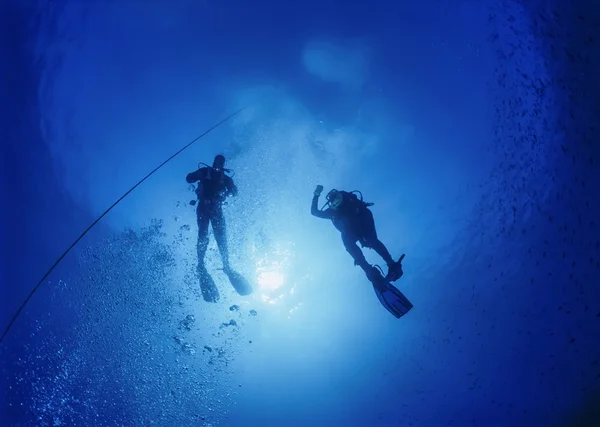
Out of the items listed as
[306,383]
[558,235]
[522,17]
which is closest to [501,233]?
[558,235]

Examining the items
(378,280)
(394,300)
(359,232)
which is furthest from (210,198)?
(394,300)

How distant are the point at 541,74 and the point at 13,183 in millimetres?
29432

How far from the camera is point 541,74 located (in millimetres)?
16391

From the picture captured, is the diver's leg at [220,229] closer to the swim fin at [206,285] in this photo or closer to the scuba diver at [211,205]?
the scuba diver at [211,205]

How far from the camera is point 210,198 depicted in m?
7.86

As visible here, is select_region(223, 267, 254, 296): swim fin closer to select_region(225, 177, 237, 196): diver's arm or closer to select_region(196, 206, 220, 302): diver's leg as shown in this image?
select_region(196, 206, 220, 302): diver's leg

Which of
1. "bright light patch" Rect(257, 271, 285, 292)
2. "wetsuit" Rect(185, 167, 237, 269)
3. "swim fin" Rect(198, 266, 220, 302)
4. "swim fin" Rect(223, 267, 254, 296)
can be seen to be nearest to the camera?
"wetsuit" Rect(185, 167, 237, 269)

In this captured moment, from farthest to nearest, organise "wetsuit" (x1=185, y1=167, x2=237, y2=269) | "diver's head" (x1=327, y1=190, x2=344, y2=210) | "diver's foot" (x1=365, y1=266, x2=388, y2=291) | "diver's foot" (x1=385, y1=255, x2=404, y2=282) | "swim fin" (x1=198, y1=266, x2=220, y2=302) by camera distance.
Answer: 1. "swim fin" (x1=198, y1=266, x2=220, y2=302)
2. "wetsuit" (x1=185, y1=167, x2=237, y2=269)
3. "diver's head" (x1=327, y1=190, x2=344, y2=210)
4. "diver's foot" (x1=365, y1=266, x2=388, y2=291)
5. "diver's foot" (x1=385, y1=255, x2=404, y2=282)

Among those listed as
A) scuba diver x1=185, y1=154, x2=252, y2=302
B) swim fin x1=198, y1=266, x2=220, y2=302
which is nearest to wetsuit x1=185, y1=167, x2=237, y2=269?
Result: scuba diver x1=185, y1=154, x2=252, y2=302

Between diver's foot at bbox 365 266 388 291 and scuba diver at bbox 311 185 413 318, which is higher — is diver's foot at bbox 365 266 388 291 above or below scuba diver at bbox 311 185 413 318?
below

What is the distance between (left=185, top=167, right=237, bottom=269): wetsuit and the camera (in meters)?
7.80

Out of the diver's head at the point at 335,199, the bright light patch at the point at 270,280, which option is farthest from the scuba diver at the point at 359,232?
the bright light patch at the point at 270,280

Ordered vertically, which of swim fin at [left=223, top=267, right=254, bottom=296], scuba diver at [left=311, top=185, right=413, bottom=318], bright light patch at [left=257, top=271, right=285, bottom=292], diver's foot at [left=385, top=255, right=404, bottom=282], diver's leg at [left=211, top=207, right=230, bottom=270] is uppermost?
bright light patch at [left=257, top=271, right=285, bottom=292]

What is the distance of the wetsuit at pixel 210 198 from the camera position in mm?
7797
